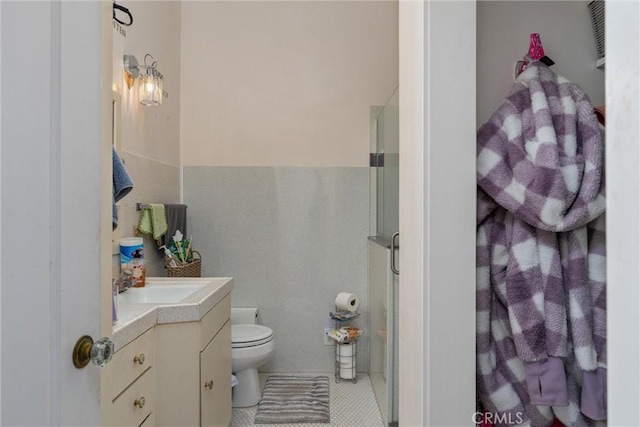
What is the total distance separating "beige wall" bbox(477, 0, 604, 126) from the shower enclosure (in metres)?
0.95

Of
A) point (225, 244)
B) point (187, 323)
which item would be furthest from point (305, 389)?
point (187, 323)

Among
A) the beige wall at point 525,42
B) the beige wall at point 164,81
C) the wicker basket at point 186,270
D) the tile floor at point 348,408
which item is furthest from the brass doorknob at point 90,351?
the tile floor at point 348,408

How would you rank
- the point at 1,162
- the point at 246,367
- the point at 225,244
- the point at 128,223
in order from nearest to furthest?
the point at 1,162
the point at 128,223
the point at 246,367
the point at 225,244

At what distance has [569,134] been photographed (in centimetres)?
103

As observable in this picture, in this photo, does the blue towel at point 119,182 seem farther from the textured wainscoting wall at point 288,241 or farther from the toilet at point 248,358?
the textured wainscoting wall at point 288,241

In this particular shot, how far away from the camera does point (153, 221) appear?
2264mm

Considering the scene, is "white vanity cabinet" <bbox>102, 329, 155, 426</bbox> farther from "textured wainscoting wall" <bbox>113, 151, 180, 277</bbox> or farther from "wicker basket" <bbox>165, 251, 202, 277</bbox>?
"wicker basket" <bbox>165, 251, 202, 277</bbox>

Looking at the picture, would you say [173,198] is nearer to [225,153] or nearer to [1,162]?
[225,153]

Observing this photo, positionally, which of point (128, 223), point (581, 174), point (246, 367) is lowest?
point (246, 367)

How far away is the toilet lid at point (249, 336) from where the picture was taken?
2.40 metres

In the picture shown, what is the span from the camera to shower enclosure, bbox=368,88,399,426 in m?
2.18

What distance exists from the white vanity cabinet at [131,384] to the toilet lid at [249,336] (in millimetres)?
932

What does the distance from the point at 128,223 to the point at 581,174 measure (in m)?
1.95

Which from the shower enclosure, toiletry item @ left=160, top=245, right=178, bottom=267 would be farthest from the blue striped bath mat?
toiletry item @ left=160, top=245, right=178, bottom=267
